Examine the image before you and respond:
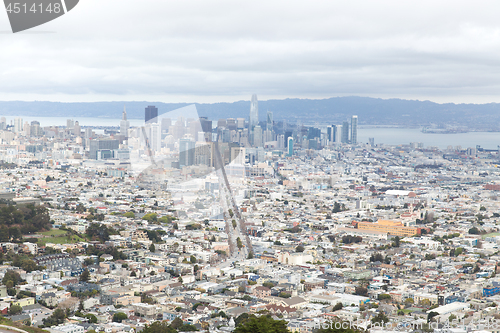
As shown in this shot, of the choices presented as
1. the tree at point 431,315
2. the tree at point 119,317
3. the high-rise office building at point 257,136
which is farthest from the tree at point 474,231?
the high-rise office building at point 257,136

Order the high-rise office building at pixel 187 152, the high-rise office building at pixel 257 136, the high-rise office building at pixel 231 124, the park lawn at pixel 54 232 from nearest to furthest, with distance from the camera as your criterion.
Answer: the high-rise office building at pixel 187 152 → the park lawn at pixel 54 232 → the high-rise office building at pixel 231 124 → the high-rise office building at pixel 257 136

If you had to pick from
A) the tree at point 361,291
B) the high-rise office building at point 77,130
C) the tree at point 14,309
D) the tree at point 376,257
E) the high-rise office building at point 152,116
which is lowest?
the tree at point 376,257

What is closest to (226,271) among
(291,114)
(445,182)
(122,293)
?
(122,293)

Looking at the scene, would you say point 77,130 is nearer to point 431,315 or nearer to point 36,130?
point 36,130

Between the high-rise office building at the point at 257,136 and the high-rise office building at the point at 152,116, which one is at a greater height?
the high-rise office building at the point at 152,116

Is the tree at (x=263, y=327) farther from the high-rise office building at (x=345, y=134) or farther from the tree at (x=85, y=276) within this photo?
the high-rise office building at (x=345, y=134)

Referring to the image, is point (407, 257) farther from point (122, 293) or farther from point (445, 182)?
point (445, 182)

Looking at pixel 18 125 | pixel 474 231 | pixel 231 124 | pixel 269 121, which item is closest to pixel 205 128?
pixel 474 231

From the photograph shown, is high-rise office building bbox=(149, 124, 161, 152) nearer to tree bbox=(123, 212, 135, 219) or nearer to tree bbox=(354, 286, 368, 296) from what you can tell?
tree bbox=(354, 286, 368, 296)
